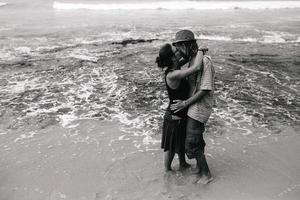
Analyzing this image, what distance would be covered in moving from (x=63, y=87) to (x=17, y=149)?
329cm

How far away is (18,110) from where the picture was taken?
746 centimetres

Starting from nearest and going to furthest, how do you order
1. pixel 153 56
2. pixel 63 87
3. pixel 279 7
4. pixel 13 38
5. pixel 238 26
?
pixel 63 87, pixel 153 56, pixel 13 38, pixel 238 26, pixel 279 7

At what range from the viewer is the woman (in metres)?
4.16

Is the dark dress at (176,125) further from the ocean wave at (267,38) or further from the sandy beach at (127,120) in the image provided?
the ocean wave at (267,38)

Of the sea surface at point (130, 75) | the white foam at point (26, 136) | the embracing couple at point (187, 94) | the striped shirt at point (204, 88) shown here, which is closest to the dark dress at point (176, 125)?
the embracing couple at point (187, 94)

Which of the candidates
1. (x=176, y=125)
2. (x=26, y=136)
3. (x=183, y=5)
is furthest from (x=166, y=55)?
(x=183, y=5)

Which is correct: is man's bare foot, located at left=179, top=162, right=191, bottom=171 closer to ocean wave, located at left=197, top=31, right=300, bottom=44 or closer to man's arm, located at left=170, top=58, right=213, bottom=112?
man's arm, located at left=170, top=58, right=213, bottom=112

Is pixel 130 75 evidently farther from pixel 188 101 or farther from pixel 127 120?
pixel 188 101

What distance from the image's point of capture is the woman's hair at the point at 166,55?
13.6ft

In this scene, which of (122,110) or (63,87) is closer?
(122,110)

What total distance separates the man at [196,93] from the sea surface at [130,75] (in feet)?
5.61

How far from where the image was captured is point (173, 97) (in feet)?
14.6

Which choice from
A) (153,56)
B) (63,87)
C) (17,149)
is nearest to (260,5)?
(153,56)

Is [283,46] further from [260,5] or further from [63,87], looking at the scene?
[260,5]
